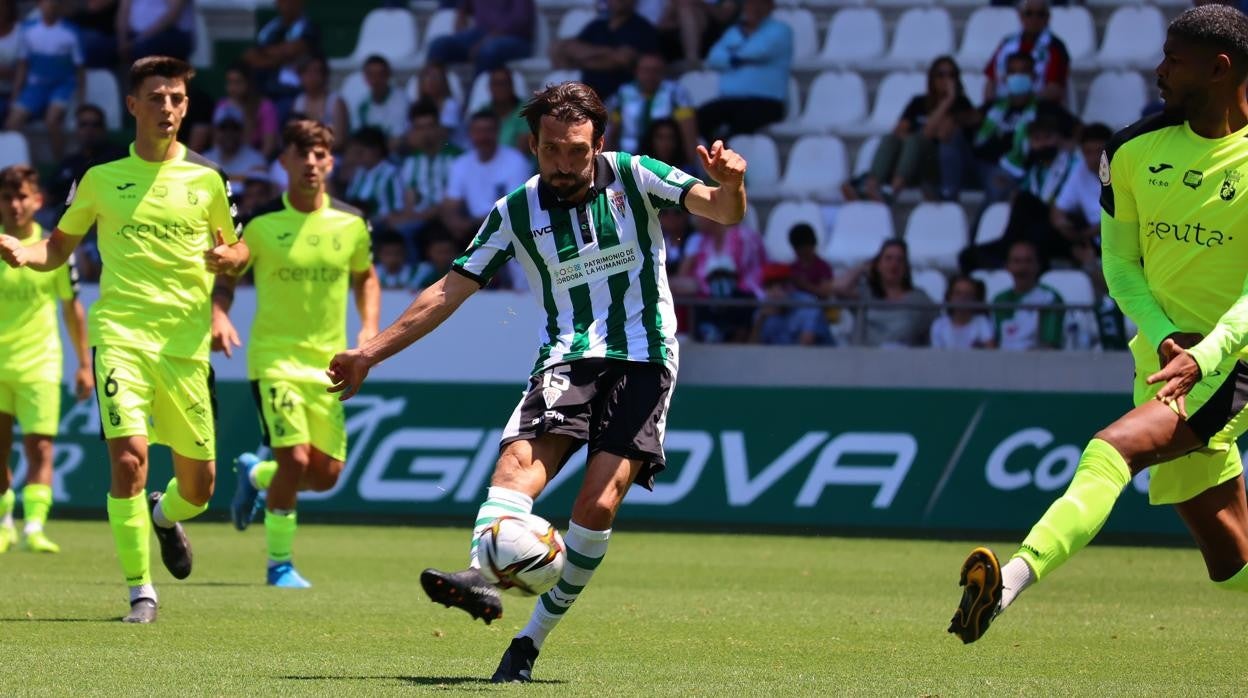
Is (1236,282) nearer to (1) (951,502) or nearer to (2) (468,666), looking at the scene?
(2) (468,666)

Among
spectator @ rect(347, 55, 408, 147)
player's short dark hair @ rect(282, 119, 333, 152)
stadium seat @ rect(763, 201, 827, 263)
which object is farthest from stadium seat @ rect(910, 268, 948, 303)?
player's short dark hair @ rect(282, 119, 333, 152)

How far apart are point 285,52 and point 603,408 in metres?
14.7

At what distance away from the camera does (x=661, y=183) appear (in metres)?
7.21

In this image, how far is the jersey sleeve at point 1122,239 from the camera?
6.91 m

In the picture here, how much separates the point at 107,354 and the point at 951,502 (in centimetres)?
820

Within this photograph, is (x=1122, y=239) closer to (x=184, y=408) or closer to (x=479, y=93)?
(x=184, y=408)

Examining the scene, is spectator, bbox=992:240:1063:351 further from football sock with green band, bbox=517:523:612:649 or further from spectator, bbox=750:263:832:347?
football sock with green band, bbox=517:523:612:649

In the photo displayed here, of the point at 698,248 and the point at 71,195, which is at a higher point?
the point at 71,195

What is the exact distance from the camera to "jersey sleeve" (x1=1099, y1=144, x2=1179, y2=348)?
6.91m

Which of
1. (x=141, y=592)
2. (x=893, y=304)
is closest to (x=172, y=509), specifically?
(x=141, y=592)

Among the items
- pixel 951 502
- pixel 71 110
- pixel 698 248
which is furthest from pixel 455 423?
pixel 71 110

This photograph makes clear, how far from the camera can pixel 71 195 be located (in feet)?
32.1

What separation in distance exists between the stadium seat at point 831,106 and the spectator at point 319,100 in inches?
181

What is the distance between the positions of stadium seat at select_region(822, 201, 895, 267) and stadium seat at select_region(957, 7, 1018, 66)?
97.6 inches
